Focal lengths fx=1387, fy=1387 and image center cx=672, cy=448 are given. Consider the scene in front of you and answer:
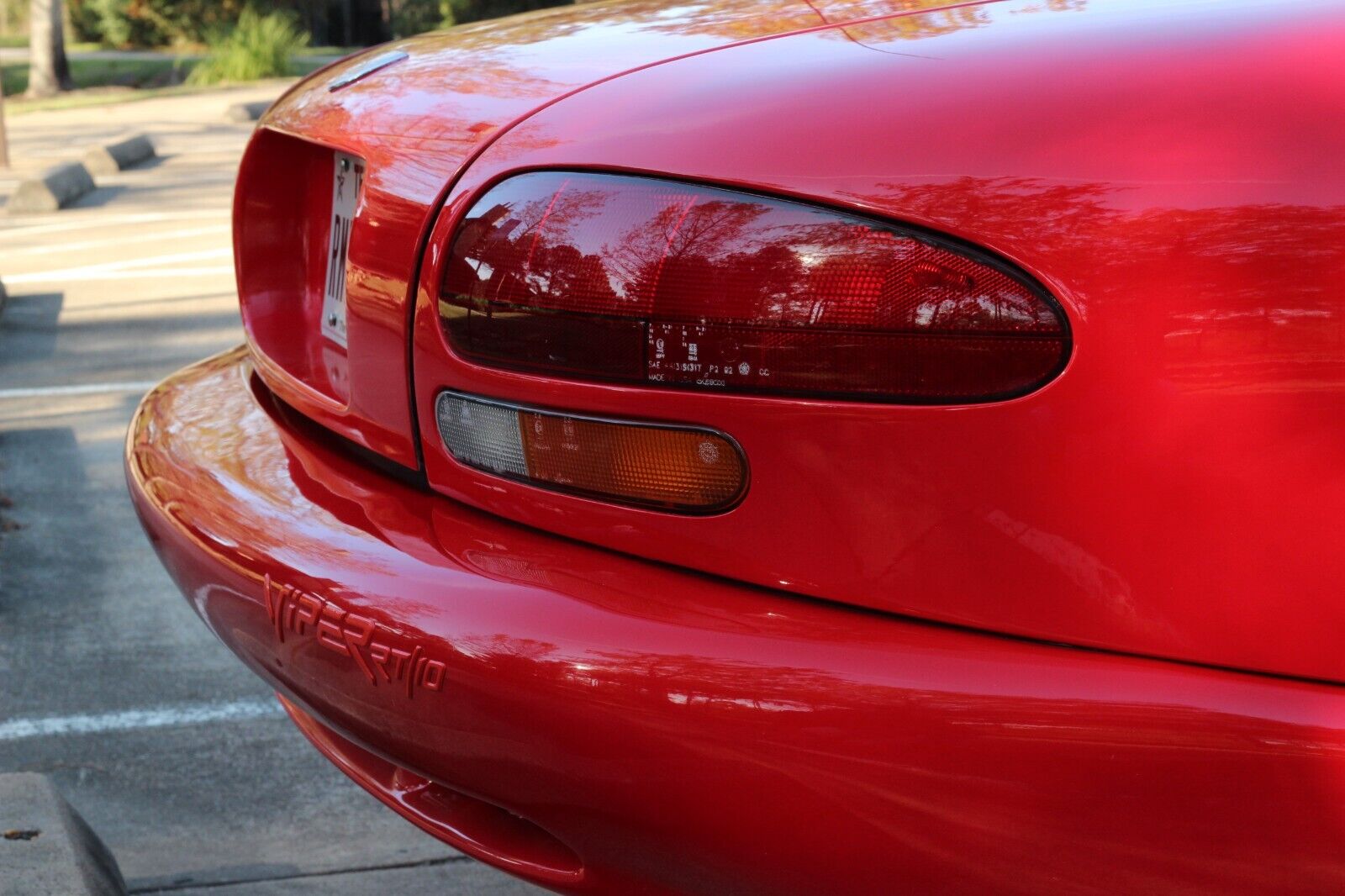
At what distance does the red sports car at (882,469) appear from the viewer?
120cm

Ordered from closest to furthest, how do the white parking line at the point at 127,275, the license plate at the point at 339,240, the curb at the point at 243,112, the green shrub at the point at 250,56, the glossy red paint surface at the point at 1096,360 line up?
the glossy red paint surface at the point at 1096,360 < the license plate at the point at 339,240 < the white parking line at the point at 127,275 < the curb at the point at 243,112 < the green shrub at the point at 250,56

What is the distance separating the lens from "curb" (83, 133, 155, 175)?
1137 cm

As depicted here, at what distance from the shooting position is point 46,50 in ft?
63.4

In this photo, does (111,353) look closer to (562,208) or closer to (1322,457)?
(562,208)

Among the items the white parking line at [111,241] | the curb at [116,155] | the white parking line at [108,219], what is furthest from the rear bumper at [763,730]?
the curb at [116,155]

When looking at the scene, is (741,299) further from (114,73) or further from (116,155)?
(114,73)

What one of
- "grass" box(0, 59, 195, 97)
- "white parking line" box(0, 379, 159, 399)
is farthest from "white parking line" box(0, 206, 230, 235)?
"grass" box(0, 59, 195, 97)

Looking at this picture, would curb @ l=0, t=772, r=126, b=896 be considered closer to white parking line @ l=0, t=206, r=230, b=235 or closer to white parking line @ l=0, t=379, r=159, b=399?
white parking line @ l=0, t=379, r=159, b=399

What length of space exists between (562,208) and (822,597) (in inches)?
19.5

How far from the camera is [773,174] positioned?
134cm

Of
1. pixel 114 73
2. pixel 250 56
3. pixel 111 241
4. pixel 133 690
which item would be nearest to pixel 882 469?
pixel 133 690

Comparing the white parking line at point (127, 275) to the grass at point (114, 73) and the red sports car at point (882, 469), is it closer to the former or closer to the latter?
the red sports car at point (882, 469)

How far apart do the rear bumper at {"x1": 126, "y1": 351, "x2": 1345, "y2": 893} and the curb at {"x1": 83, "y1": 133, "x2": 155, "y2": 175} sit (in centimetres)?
1064

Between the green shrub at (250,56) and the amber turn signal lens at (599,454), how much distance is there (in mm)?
20665
